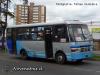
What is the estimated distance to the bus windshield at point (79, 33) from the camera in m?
17.2

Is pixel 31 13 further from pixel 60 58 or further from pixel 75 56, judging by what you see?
pixel 75 56

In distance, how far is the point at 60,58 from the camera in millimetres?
17625

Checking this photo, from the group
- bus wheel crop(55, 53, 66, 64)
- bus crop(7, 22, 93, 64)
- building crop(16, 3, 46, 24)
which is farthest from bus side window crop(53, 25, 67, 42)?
building crop(16, 3, 46, 24)

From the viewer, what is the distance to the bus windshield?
1719 cm

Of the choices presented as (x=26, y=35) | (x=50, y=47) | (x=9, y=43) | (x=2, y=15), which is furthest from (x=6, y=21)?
(x=50, y=47)

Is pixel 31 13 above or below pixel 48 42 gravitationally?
above

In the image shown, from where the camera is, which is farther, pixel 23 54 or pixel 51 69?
pixel 23 54

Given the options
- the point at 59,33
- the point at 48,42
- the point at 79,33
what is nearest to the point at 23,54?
the point at 48,42

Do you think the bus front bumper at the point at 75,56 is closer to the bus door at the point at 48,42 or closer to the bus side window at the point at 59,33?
the bus side window at the point at 59,33

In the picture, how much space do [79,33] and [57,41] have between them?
4.65ft

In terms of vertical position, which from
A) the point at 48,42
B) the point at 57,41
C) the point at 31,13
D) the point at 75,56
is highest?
the point at 31,13

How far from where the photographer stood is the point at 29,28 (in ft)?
67.6

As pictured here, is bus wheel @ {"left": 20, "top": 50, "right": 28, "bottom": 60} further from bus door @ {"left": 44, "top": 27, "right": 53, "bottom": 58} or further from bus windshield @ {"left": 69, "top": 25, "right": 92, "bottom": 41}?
bus windshield @ {"left": 69, "top": 25, "right": 92, "bottom": 41}

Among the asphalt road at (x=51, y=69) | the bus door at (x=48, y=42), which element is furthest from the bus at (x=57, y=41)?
the asphalt road at (x=51, y=69)
